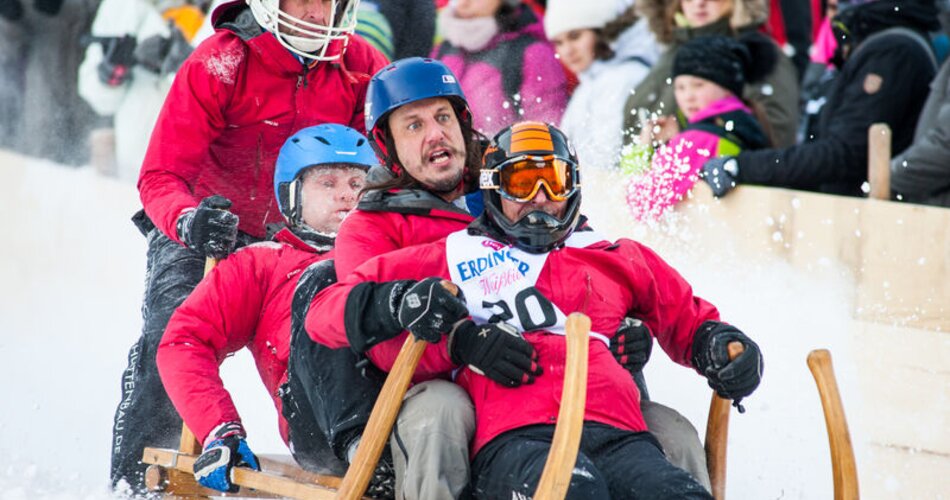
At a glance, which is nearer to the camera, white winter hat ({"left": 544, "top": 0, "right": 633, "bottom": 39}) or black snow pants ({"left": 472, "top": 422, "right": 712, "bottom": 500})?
black snow pants ({"left": 472, "top": 422, "right": 712, "bottom": 500})

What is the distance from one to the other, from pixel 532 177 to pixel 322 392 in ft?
3.10

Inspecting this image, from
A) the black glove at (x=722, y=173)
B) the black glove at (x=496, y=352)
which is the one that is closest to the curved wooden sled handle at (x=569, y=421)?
the black glove at (x=496, y=352)

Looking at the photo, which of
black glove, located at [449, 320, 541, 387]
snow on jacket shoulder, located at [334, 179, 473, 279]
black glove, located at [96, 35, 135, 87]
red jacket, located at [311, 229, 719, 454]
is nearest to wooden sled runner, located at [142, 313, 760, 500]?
black glove, located at [449, 320, 541, 387]

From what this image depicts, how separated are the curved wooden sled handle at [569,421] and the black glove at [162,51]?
7.22 metres

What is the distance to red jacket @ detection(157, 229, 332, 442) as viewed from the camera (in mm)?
5316

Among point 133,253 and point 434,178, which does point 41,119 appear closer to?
point 133,253

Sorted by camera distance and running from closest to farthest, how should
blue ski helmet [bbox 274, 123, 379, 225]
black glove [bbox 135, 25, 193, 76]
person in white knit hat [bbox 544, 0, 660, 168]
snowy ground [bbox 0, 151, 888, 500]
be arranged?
blue ski helmet [bbox 274, 123, 379, 225] → snowy ground [bbox 0, 151, 888, 500] → person in white knit hat [bbox 544, 0, 660, 168] → black glove [bbox 135, 25, 193, 76]

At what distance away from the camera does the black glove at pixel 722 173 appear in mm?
7539

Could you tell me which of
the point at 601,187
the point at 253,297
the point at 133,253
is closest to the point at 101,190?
the point at 133,253

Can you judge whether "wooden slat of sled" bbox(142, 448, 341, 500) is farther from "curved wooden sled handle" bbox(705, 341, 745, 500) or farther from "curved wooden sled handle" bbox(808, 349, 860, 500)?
"curved wooden sled handle" bbox(808, 349, 860, 500)

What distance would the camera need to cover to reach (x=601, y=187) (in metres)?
8.43

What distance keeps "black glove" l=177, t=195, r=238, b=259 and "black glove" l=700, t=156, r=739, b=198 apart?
2862mm

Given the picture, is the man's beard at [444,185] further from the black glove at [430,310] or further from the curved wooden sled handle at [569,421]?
the curved wooden sled handle at [569,421]

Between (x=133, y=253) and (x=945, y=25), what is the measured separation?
6.16 metres
